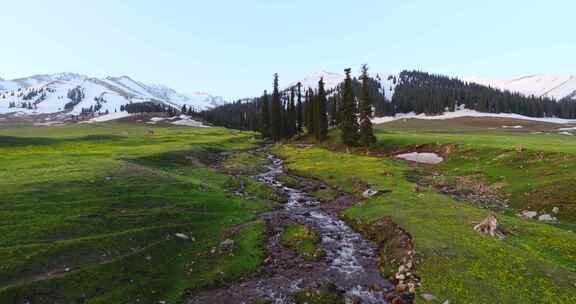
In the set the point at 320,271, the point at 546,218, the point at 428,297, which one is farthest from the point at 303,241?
the point at 546,218

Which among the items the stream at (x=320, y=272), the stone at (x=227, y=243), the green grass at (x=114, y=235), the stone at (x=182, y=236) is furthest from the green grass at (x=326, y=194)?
the stone at (x=182, y=236)

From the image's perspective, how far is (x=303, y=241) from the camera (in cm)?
2523

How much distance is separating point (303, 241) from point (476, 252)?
34.9ft

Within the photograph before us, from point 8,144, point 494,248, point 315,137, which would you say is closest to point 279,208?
point 494,248

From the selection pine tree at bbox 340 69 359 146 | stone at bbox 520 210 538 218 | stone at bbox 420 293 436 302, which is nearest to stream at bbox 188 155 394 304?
stone at bbox 420 293 436 302

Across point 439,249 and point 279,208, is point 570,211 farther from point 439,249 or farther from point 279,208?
point 279,208

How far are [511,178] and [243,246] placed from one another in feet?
102

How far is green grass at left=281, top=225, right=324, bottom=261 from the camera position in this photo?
76.0 ft

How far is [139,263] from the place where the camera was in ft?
67.2

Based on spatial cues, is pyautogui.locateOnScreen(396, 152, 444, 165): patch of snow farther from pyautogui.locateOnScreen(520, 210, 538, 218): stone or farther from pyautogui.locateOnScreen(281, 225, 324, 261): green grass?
pyautogui.locateOnScreen(281, 225, 324, 261): green grass

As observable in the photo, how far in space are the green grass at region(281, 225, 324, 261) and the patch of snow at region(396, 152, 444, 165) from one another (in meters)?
35.1

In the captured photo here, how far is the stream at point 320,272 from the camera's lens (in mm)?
18047

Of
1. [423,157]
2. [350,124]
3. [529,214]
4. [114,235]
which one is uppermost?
[350,124]

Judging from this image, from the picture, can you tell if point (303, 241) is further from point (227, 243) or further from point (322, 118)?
point (322, 118)
